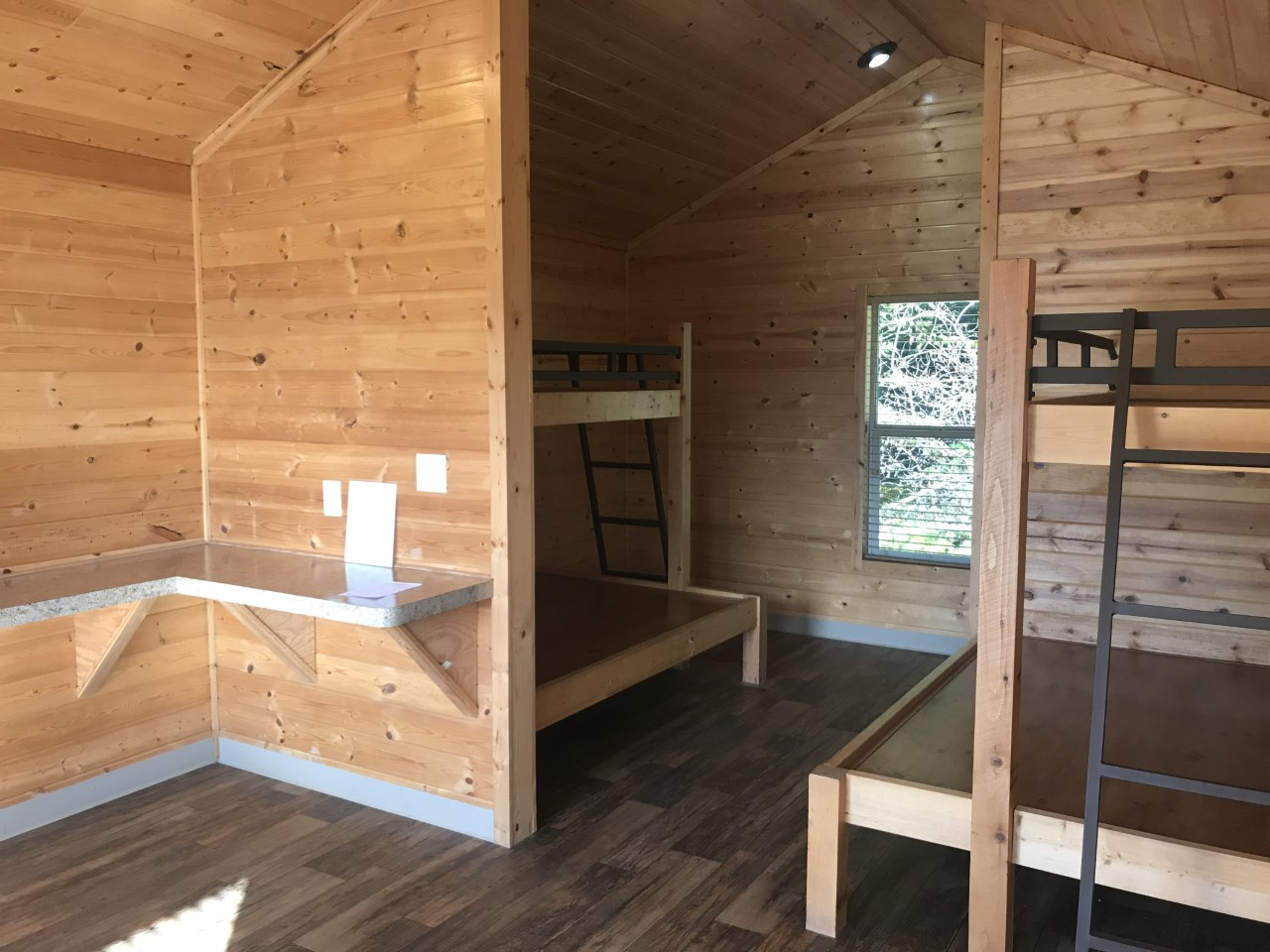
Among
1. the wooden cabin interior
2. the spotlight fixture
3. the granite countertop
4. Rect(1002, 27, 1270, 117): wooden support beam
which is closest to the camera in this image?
the wooden cabin interior

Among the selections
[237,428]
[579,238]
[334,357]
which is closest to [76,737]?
[237,428]

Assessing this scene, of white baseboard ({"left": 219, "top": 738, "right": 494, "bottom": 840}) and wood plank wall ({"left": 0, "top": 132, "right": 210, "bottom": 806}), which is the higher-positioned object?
wood plank wall ({"left": 0, "top": 132, "right": 210, "bottom": 806})

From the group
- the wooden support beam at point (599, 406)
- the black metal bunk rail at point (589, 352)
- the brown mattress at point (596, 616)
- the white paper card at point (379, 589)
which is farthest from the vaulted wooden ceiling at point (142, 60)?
the brown mattress at point (596, 616)

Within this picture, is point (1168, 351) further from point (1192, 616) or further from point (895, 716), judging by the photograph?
point (895, 716)

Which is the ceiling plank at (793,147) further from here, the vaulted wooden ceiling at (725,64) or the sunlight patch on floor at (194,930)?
the sunlight patch on floor at (194,930)

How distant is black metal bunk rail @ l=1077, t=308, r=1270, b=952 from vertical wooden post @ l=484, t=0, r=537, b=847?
4.65 feet

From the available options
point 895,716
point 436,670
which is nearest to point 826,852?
point 895,716

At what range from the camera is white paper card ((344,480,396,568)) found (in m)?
3.21

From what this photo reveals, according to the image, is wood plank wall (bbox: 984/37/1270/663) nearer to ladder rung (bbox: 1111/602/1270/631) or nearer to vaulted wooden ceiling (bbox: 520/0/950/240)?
vaulted wooden ceiling (bbox: 520/0/950/240)

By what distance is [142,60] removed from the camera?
2951 millimetres

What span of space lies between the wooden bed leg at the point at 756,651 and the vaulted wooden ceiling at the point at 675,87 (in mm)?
2217

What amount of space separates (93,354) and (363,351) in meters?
0.88

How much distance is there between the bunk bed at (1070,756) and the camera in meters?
2.13

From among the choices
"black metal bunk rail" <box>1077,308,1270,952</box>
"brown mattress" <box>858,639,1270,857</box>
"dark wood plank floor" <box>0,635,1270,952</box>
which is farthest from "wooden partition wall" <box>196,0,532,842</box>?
"black metal bunk rail" <box>1077,308,1270,952</box>
